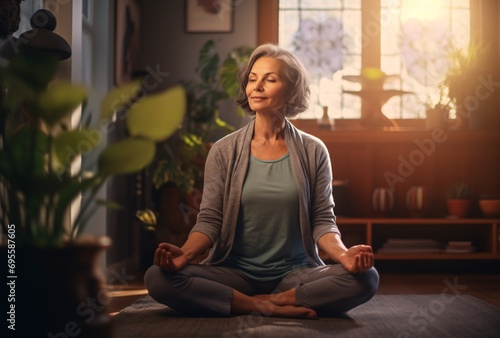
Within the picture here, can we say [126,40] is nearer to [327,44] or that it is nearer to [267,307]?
[327,44]

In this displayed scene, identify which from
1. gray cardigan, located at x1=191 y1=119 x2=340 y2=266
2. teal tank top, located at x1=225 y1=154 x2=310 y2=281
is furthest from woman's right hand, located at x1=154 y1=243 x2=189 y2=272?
teal tank top, located at x1=225 y1=154 x2=310 y2=281

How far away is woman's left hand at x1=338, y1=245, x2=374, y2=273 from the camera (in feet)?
7.29

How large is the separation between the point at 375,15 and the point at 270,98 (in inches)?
106

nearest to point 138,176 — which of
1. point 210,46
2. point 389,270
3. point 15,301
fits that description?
point 210,46

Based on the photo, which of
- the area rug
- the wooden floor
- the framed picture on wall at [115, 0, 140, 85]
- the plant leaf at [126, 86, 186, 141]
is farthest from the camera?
the framed picture on wall at [115, 0, 140, 85]

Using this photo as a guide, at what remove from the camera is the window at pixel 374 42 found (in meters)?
4.99

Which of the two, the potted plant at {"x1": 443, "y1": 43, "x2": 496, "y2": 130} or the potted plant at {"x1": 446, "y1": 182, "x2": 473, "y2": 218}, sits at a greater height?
the potted plant at {"x1": 443, "y1": 43, "x2": 496, "y2": 130}

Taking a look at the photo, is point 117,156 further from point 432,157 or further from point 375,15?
point 375,15

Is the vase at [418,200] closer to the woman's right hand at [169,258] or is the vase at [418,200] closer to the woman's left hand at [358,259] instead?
the woman's left hand at [358,259]

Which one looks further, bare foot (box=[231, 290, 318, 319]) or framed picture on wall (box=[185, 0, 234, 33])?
framed picture on wall (box=[185, 0, 234, 33])

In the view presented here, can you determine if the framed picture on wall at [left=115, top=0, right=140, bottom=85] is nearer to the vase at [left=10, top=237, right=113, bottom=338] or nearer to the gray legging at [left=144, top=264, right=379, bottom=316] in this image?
the gray legging at [left=144, top=264, right=379, bottom=316]

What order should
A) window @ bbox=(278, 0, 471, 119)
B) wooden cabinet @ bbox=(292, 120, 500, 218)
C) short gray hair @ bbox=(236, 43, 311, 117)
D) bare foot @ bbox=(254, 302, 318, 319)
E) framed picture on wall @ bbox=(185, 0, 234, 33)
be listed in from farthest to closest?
window @ bbox=(278, 0, 471, 119), framed picture on wall @ bbox=(185, 0, 234, 33), wooden cabinet @ bbox=(292, 120, 500, 218), short gray hair @ bbox=(236, 43, 311, 117), bare foot @ bbox=(254, 302, 318, 319)

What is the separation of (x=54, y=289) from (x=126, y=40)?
336cm

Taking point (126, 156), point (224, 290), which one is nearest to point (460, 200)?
point (224, 290)
